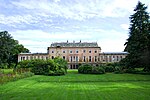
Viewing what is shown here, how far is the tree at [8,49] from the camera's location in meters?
→ 72.2

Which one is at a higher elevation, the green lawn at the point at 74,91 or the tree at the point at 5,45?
the tree at the point at 5,45

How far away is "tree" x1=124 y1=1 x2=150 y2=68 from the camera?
138 feet

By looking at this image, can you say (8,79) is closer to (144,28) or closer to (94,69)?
(94,69)

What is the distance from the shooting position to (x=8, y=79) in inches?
1049

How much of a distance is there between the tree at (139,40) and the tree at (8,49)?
1532 inches

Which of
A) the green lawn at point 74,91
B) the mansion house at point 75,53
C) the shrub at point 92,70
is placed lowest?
the green lawn at point 74,91

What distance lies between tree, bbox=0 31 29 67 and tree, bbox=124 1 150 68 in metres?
38.9

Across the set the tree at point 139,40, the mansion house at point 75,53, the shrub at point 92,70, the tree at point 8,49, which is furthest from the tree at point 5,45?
the tree at point 139,40

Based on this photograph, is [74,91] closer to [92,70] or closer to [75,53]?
[92,70]

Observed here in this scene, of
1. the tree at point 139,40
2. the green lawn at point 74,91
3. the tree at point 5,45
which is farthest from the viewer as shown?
the tree at point 5,45

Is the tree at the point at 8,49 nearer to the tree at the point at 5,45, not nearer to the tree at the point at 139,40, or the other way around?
the tree at the point at 5,45

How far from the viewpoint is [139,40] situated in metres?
43.0

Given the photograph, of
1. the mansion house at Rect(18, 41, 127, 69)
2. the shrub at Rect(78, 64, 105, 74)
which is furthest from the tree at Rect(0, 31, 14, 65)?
the shrub at Rect(78, 64, 105, 74)

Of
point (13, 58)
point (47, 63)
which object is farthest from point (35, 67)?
point (13, 58)
